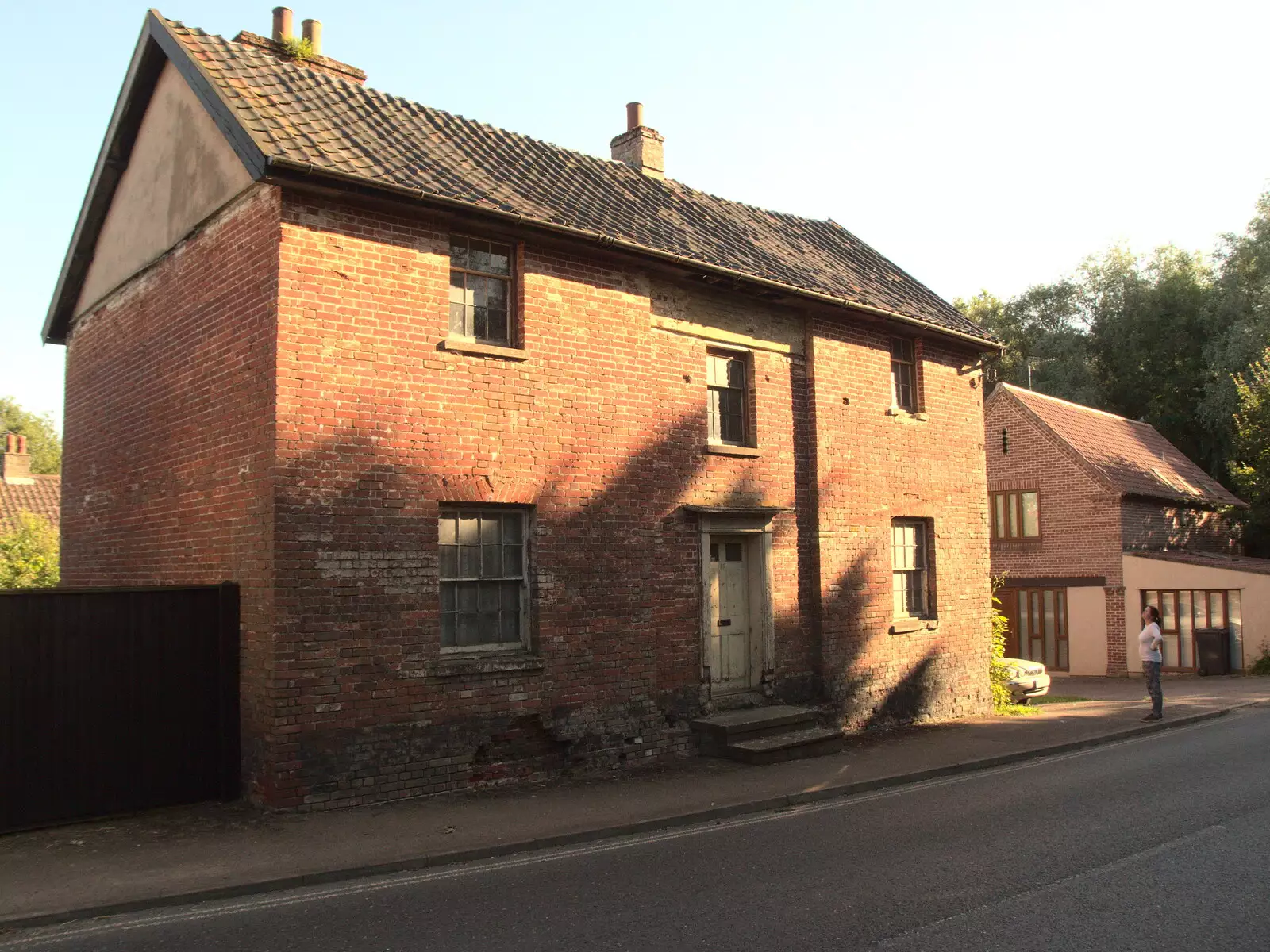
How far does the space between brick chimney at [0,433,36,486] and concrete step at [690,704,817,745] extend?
27352 millimetres

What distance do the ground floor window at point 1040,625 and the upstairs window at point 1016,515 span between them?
62.7 inches

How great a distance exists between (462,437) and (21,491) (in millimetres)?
24878

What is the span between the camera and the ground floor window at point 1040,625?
2642 centimetres

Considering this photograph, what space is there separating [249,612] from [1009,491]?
920 inches

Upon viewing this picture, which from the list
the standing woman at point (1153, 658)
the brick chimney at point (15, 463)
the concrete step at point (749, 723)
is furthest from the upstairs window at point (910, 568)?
the brick chimney at point (15, 463)

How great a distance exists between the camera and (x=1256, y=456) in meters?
29.3

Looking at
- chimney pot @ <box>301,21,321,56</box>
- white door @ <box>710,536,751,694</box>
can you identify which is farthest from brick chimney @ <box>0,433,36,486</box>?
white door @ <box>710,536,751,694</box>

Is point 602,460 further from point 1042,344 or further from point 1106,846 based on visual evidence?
point 1042,344

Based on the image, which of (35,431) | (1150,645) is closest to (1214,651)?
(1150,645)

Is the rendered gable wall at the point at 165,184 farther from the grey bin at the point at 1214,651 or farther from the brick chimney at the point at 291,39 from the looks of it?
the grey bin at the point at 1214,651

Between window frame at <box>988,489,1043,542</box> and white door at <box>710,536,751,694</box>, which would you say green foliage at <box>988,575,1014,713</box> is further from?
window frame at <box>988,489,1043,542</box>

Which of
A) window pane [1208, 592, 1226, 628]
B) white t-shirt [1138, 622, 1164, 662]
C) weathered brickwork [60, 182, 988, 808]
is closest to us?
weathered brickwork [60, 182, 988, 808]

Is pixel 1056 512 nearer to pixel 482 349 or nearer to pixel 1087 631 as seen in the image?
pixel 1087 631

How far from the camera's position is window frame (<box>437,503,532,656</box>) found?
396 inches
